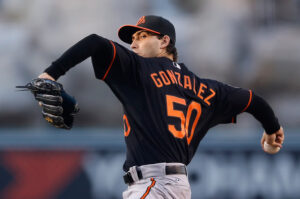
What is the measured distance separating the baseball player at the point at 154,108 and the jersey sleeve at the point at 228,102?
0.06m

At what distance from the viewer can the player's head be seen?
394 centimetres

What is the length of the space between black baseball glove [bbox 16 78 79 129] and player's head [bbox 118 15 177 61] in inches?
29.5

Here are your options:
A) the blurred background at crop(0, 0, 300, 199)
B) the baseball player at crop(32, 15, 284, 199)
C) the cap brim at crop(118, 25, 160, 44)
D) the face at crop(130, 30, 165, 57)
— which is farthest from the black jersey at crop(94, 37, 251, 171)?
the blurred background at crop(0, 0, 300, 199)

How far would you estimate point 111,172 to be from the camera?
7.71 m

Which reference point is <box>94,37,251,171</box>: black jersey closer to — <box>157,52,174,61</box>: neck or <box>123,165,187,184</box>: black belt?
<box>123,165,187,184</box>: black belt

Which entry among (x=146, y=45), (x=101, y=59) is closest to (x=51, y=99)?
(x=101, y=59)

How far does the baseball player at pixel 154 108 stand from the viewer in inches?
139

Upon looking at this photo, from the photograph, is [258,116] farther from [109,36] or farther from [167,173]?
[109,36]

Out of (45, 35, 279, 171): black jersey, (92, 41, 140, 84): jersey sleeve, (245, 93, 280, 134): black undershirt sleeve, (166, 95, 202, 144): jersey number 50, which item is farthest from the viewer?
(245, 93, 280, 134): black undershirt sleeve

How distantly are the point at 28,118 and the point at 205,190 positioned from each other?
2.84 meters

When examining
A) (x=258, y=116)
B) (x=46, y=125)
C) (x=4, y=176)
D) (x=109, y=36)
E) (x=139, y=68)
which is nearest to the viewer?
(x=139, y=68)

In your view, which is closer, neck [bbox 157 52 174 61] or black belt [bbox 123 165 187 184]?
black belt [bbox 123 165 187 184]

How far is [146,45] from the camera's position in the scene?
155 inches

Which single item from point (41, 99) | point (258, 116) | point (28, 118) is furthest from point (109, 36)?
point (41, 99)
